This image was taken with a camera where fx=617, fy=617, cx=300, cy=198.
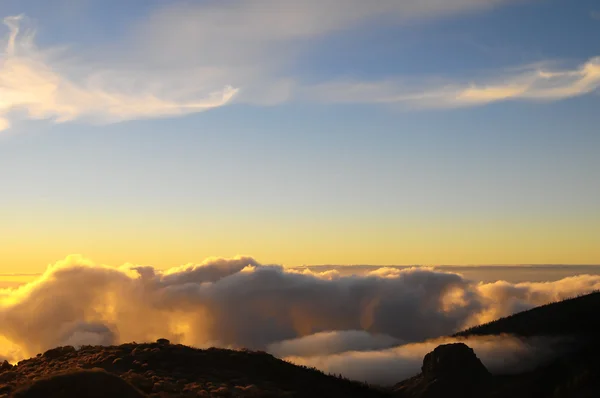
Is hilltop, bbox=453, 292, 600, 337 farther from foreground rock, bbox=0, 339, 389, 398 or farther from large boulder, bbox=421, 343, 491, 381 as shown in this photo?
foreground rock, bbox=0, 339, 389, 398

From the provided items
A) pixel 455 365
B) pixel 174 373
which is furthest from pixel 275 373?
pixel 455 365

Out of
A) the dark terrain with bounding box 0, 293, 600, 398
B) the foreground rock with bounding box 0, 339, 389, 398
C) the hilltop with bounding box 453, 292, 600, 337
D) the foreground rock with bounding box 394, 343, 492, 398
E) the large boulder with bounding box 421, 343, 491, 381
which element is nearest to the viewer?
the dark terrain with bounding box 0, 293, 600, 398

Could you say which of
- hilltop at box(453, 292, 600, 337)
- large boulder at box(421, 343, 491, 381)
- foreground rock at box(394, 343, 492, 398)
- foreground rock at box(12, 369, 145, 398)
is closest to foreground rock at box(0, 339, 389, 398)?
foreground rock at box(12, 369, 145, 398)

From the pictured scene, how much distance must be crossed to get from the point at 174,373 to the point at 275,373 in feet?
47.7

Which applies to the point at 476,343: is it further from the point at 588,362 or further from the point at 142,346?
the point at 142,346

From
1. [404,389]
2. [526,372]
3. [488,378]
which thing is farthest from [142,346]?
[526,372]

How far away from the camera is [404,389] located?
406ft

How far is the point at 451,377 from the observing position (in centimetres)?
12094

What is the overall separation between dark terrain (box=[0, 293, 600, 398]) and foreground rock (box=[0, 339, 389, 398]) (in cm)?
12

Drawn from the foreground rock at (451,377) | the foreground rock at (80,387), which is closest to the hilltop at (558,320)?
the foreground rock at (451,377)

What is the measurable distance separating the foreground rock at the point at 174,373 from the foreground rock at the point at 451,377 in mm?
28991

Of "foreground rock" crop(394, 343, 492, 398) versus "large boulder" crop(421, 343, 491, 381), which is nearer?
"foreground rock" crop(394, 343, 492, 398)

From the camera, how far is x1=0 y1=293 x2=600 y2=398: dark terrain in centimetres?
5816

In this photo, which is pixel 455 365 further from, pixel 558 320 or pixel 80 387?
pixel 80 387
